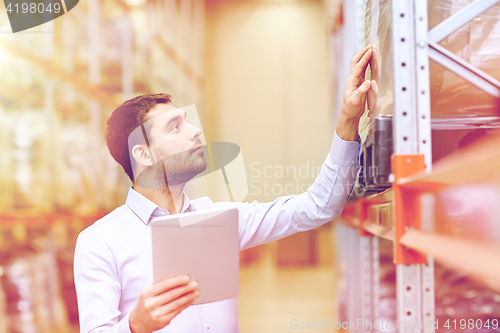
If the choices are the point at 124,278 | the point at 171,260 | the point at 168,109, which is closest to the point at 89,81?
the point at 168,109

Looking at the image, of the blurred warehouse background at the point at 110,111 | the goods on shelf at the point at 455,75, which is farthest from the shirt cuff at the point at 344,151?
the blurred warehouse background at the point at 110,111

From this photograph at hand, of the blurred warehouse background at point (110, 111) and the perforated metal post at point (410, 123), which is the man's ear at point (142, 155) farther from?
the perforated metal post at point (410, 123)

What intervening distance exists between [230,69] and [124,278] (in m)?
2.21

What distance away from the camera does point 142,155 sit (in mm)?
1193

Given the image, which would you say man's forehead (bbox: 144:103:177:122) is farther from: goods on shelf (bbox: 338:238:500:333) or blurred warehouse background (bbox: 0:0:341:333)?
goods on shelf (bbox: 338:238:500:333)

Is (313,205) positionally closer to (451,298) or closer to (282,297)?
(451,298)

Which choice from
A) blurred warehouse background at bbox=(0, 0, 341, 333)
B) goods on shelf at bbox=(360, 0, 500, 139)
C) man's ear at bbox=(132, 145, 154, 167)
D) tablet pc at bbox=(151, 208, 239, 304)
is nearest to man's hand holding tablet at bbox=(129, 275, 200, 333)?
tablet pc at bbox=(151, 208, 239, 304)

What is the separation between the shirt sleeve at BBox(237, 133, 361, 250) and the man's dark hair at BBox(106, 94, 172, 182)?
45cm

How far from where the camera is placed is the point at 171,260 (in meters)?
0.81

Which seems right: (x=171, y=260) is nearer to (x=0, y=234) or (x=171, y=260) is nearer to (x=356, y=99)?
(x=356, y=99)

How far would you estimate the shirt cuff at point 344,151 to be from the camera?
1.03 meters

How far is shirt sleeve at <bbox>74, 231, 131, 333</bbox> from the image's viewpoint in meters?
0.95

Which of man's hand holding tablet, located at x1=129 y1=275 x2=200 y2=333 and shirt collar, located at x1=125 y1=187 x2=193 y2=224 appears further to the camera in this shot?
shirt collar, located at x1=125 y1=187 x2=193 y2=224

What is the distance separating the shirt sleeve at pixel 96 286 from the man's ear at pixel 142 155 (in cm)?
28
